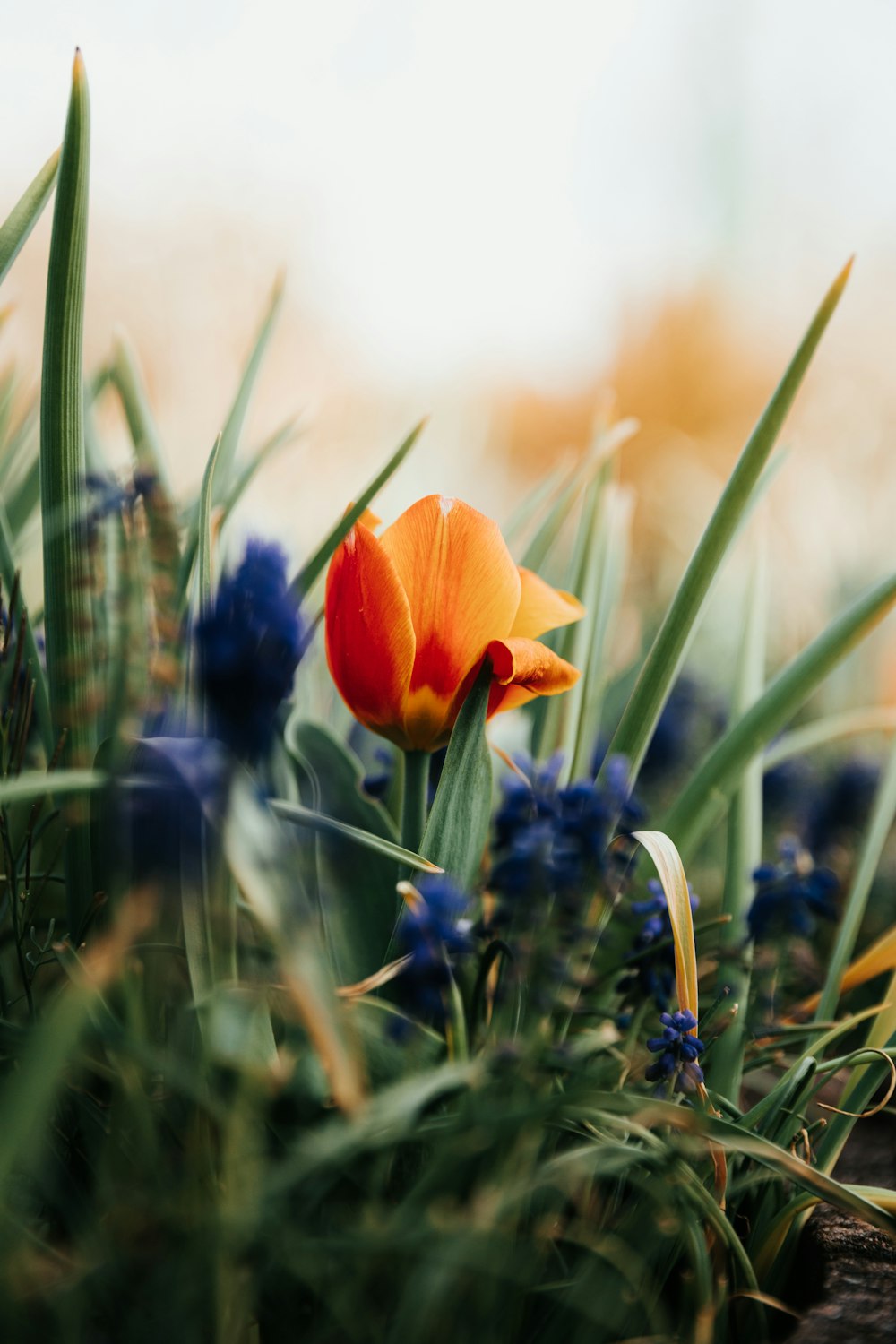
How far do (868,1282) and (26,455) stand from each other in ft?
3.22

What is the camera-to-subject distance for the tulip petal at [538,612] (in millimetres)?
517

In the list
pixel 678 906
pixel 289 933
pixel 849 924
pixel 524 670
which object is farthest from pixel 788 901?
pixel 289 933

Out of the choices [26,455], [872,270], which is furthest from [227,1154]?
[872,270]

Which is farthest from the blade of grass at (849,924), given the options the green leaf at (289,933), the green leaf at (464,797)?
the green leaf at (289,933)

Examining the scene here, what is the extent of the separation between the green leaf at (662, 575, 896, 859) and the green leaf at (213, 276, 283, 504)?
379 mm

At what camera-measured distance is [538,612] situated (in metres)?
0.52

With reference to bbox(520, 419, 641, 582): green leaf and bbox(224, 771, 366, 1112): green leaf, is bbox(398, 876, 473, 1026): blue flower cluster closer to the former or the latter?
bbox(224, 771, 366, 1112): green leaf

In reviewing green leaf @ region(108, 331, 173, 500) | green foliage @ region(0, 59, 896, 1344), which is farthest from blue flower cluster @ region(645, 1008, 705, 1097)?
green leaf @ region(108, 331, 173, 500)

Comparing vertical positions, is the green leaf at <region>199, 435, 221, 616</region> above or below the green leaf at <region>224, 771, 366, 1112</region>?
above

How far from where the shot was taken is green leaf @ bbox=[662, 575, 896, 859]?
579mm

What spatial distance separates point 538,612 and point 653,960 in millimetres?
208

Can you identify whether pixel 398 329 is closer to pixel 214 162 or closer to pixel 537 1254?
pixel 214 162

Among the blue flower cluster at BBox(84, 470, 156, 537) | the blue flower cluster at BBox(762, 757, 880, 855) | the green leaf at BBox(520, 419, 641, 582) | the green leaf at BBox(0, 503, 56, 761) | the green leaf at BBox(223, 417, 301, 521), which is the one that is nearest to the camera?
the blue flower cluster at BBox(84, 470, 156, 537)

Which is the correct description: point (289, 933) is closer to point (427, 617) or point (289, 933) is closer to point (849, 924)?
point (427, 617)
